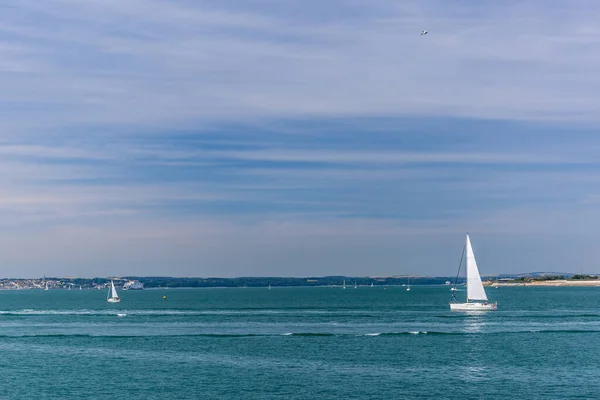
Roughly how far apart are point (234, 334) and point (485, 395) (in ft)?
214

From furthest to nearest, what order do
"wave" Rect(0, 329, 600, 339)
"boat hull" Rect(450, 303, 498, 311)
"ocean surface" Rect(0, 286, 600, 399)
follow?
"boat hull" Rect(450, 303, 498, 311), "wave" Rect(0, 329, 600, 339), "ocean surface" Rect(0, 286, 600, 399)

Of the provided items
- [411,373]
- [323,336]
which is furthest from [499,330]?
[411,373]

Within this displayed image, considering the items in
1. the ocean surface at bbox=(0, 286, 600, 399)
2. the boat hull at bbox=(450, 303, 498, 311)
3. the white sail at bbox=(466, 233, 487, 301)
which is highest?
the white sail at bbox=(466, 233, 487, 301)

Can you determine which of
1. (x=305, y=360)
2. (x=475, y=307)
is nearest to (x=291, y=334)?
(x=305, y=360)

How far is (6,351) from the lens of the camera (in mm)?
111438

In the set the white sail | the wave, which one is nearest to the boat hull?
the white sail

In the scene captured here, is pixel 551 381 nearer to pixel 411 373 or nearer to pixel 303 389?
pixel 411 373

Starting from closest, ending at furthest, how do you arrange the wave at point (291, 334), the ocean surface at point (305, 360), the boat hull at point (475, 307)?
the ocean surface at point (305, 360), the wave at point (291, 334), the boat hull at point (475, 307)

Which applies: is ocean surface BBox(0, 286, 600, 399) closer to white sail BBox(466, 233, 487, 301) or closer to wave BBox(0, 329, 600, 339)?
wave BBox(0, 329, 600, 339)

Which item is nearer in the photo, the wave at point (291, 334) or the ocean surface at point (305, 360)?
the ocean surface at point (305, 360)

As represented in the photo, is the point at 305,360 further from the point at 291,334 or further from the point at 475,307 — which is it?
the point at 475,307

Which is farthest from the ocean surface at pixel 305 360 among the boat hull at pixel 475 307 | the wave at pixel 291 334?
the boat hull at pixel 475 307

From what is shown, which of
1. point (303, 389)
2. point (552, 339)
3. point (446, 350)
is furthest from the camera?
point (552, 339)

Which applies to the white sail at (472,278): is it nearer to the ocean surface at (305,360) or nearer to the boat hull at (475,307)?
the boat hull at (475,307)
